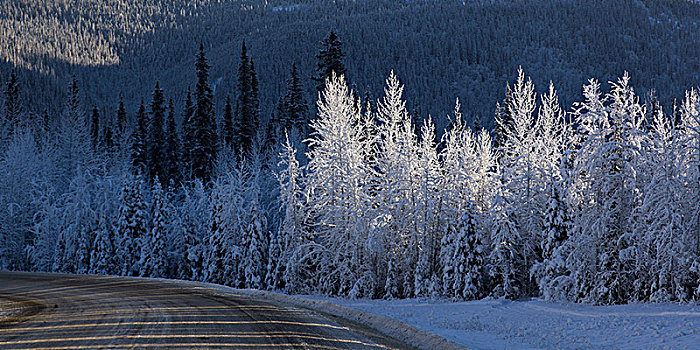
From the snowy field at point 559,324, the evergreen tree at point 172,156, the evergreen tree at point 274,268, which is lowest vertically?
the snowy field at point 559,324

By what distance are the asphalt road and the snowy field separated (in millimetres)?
2848

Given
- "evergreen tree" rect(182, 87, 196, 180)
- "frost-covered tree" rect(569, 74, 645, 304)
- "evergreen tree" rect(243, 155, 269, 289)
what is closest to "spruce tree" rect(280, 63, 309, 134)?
"evergreen tree" rect(182, 87, 196, 180)

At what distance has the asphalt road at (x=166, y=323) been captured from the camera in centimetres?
983

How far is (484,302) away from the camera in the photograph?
72.4 feet

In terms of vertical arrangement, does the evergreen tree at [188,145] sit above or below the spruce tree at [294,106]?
below

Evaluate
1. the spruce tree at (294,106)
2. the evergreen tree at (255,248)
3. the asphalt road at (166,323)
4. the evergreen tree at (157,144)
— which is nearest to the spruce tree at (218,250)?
the evergreen tree at (255,248)

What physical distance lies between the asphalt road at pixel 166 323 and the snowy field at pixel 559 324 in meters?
2.85

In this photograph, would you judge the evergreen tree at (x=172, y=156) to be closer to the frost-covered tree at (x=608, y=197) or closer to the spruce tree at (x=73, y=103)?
the spruce tree at (x=73, y=103)

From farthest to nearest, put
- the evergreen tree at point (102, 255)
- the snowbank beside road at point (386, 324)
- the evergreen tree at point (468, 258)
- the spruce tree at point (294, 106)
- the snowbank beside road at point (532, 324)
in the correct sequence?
the spruce tree at point (294, 106) < the evergreen tree at point (102, 255) < the evergreen tree at point (468, 258) < the snowbank beside road at point (532, 324) < the snowbank beside road at point (386, 324)

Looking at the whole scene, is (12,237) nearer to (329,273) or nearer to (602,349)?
(329,273)

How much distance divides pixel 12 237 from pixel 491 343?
44.0m

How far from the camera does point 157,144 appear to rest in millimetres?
56188

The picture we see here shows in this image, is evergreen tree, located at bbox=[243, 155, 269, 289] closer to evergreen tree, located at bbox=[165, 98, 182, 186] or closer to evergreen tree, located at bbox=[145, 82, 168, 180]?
evergreen tree, located at bbox=[165, 98, 182, 186]

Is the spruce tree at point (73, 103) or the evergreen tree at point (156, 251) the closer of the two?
the evergreen tree at point (156, 251)
